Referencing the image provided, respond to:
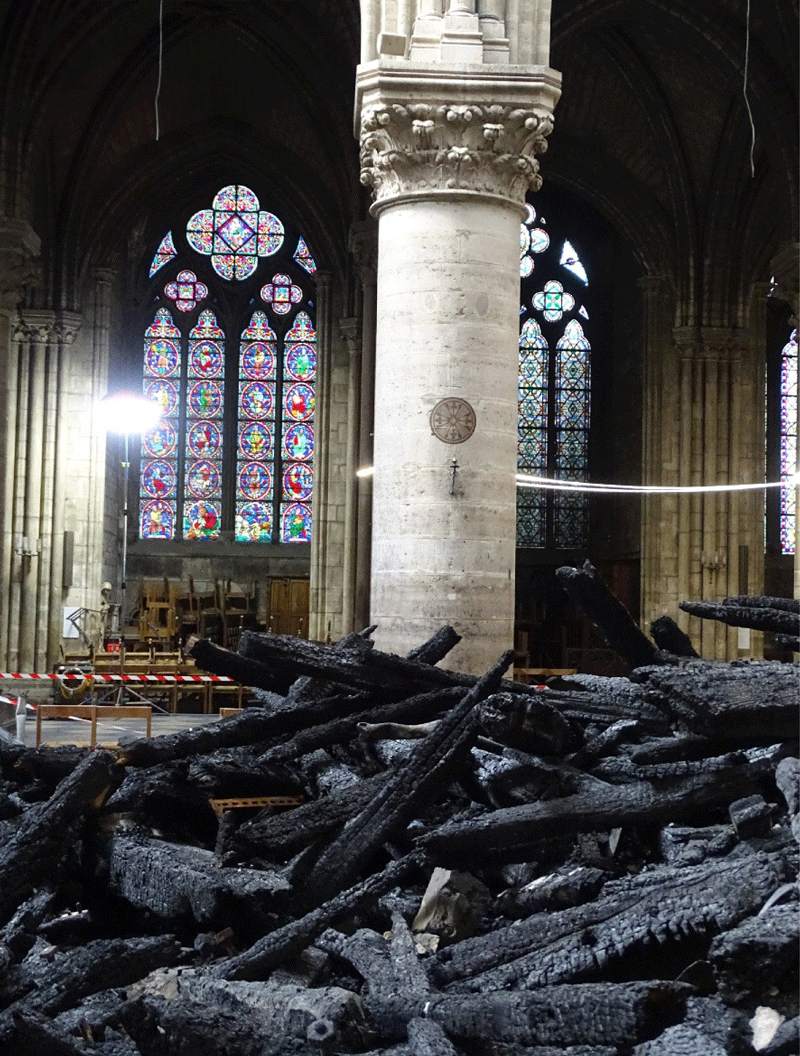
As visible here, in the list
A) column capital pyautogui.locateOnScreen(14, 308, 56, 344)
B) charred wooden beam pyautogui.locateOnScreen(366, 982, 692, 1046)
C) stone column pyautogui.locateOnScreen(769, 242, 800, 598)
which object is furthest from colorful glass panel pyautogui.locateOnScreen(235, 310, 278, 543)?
charred wooden beam pyautogui.locateOnScreen(366, 982, 692, 1046)

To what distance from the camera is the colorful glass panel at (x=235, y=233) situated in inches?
1160

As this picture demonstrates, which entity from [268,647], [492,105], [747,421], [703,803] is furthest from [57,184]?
[703,803]

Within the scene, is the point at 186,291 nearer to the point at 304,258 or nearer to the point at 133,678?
the point at 304,258

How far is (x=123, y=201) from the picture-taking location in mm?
24781

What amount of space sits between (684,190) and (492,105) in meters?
14.1

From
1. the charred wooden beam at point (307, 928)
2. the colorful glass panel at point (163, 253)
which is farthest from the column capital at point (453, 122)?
the colorful glass panel at point (163, 253)

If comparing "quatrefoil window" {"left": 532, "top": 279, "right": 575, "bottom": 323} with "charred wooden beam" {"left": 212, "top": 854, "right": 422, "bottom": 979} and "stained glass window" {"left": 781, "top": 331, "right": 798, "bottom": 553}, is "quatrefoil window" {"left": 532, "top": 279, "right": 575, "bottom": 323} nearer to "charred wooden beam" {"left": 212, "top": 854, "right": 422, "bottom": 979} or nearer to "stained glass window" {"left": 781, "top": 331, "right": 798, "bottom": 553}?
"stained glass window" {"left": 781, "top": 331, "right": 798, "bottom": 553}

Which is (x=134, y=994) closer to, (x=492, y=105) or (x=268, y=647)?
(x=268, y=647)

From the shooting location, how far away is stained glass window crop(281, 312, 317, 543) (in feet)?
94.4

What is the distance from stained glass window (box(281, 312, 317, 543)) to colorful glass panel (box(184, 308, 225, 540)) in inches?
50.9

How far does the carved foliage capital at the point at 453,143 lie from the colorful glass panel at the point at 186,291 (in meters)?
19.3

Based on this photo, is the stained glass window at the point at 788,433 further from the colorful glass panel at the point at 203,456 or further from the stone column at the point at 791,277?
the colorful glass panel at the point at 203,456

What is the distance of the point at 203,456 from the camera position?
28797 mm

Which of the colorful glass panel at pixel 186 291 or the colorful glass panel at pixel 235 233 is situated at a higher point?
the colorful glass panel at pixel 235 233
